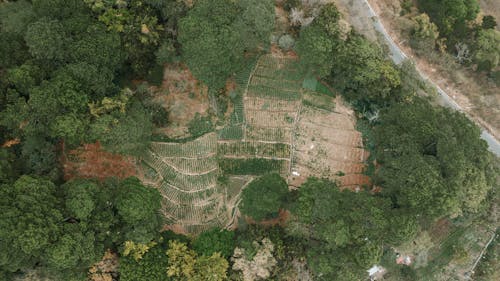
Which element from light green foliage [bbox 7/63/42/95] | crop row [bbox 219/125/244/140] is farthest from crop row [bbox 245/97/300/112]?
light green foliage [bbox 7/63/42/95]

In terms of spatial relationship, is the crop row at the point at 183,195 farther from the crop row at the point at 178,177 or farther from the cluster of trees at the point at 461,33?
the cluster of trees at the point at 461,33

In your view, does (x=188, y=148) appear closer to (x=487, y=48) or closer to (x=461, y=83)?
(x=461, y=83)

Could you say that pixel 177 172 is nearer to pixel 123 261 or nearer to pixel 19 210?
pixel 123 261

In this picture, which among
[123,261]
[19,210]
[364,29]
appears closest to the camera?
[19,210]

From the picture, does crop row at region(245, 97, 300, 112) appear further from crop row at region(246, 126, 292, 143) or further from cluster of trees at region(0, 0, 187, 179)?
cluster of trees at region(0, 0, 187, 179)

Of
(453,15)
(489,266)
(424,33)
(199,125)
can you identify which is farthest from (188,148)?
(453,15)

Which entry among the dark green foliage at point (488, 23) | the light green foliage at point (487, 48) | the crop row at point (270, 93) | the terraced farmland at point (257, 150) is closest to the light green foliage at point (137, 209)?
the terraced farmland at point (257, 150)

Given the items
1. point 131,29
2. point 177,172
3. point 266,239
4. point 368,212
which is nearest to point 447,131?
point 368,212
